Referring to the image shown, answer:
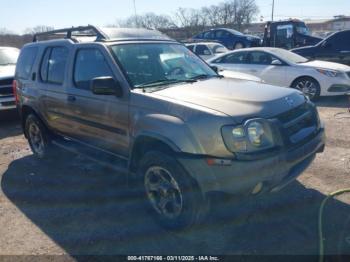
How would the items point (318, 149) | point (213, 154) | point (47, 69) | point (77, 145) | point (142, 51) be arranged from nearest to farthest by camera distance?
1. point (213, 154)
2. point (318, 149)
3. point (142, 51)
4. point (77, 145)
5. point (47, 69)

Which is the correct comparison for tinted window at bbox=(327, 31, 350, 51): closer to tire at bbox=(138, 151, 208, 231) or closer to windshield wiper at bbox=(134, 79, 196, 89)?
windshield wiper at bbox=(134, 79, 196, 89)

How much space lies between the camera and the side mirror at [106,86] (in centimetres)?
349

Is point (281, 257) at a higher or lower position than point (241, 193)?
lower

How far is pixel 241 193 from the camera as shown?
9.62 ft

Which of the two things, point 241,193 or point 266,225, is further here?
point 266,225

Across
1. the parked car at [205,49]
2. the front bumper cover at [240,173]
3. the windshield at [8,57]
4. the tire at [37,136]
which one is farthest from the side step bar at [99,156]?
the parked car at [205,49]

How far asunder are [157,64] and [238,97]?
123 centimetres

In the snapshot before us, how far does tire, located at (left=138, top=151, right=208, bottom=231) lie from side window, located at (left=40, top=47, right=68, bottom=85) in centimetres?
201

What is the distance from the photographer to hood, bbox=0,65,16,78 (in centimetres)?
841

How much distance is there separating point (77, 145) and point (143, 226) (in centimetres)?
166

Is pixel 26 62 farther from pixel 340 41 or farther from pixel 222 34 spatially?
pixel 222 34

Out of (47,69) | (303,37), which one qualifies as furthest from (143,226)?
(303,37)

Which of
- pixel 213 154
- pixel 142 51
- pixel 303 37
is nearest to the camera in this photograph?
pixel 213 154

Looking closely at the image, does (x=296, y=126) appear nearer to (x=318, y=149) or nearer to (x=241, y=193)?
(x=318, y=149)
